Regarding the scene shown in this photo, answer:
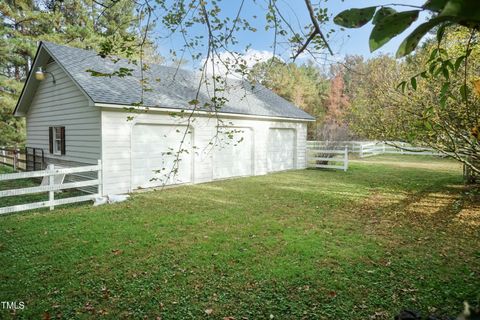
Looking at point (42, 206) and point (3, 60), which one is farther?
point (3, 60)

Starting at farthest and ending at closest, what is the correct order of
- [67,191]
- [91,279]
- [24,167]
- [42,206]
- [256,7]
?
[24,167], [67,191], [42,206], [91,279], [256,7]

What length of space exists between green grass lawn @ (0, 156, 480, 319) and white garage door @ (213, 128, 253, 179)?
12.9ft

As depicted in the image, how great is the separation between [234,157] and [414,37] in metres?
12.1

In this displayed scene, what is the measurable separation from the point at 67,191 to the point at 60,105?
10.3 ft

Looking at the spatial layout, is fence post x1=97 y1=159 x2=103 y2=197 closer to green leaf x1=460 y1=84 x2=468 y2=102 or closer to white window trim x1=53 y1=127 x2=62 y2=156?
white window trim x1=53 y1=127 x2=62 y2=156

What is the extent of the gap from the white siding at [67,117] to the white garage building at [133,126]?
0.10 feet

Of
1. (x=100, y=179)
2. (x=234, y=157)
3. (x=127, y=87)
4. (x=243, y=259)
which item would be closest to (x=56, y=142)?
(x=127, y=87)

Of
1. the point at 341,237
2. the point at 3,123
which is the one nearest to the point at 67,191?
the point at 341,237

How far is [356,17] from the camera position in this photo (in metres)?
0.69

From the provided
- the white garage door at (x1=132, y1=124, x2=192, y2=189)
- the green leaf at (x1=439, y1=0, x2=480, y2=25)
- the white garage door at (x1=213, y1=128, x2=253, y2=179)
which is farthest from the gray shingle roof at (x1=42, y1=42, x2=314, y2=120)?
the green leaf at (x1=439, y1=0, x2=480, y2=25)

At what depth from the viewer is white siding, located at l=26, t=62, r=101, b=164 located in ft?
30.3

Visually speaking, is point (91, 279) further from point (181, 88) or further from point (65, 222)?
point (181, 88)

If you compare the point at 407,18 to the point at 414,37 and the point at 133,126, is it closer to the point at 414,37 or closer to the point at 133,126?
the point at 414,37

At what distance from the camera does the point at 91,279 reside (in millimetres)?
3986
